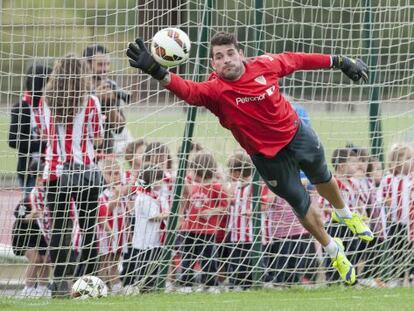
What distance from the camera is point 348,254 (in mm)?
11297

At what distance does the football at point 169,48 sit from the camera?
28.1ft

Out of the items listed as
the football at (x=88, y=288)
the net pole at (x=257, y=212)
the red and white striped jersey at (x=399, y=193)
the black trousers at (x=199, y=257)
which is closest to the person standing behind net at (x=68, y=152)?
the football at (x=88, y=288)

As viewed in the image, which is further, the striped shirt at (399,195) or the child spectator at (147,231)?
the striped shirt at (399,195)

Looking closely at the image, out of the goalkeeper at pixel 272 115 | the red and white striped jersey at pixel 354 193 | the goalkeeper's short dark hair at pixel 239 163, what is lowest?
the red and white striped jersey at pixel 354 193

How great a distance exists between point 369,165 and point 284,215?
1025 mm

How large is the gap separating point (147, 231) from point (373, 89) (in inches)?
108

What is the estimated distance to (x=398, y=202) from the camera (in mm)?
11367

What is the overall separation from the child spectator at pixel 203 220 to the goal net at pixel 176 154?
16mm

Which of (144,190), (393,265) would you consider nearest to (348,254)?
(393,265)

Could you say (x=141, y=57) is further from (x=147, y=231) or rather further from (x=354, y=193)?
(x=354, y=193)

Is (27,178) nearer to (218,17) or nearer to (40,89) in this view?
(40,89)

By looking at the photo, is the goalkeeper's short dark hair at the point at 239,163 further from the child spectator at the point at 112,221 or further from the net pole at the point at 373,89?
the net pole at the point at 373,89

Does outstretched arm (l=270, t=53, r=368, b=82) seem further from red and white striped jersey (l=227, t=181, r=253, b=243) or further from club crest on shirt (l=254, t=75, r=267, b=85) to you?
red and white striped jersey (l=227, t=181, r=253, b=243)

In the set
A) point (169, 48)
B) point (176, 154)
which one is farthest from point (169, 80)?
point (176, 154)
